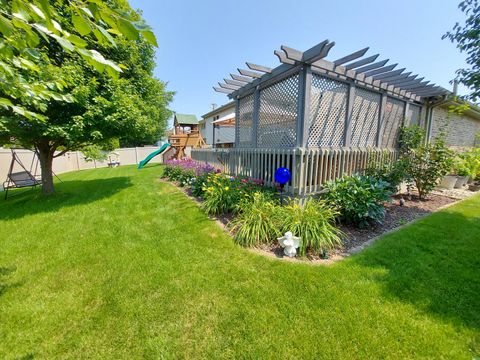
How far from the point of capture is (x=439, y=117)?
782 centimetres

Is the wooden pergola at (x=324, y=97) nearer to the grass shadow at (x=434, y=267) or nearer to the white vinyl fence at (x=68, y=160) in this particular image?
the grass shadow at (x=434, y=267)

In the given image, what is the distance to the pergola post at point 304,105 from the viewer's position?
404 centimetres

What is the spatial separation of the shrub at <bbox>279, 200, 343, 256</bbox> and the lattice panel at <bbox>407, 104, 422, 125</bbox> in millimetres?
5912

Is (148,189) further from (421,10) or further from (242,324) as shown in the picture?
(421,10)

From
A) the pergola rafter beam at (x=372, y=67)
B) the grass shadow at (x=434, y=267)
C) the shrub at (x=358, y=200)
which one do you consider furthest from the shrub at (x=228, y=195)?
the pergola rafter beam at (x=372, y=67)

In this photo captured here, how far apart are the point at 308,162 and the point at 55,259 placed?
4564mm

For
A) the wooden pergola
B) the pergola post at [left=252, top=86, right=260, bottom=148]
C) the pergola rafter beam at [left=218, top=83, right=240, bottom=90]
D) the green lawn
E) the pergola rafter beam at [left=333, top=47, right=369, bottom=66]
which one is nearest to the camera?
the green lawn

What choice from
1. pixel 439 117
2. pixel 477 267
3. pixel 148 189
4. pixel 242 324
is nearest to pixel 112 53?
pixel 148 189

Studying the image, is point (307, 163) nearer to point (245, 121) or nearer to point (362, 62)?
point (362, 62)

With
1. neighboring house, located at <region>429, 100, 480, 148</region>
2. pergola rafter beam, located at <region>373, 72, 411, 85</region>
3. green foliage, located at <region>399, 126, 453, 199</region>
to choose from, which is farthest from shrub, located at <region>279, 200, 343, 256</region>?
neighboring house, located at <region>429, 100, 480, 148</region>

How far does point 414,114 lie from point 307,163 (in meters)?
5.78

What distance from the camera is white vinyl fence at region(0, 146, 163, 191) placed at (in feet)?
32.0

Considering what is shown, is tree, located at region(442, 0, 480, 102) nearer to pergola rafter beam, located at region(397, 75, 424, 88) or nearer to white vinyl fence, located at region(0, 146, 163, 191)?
pergola rafter beam, located at region(397, 75, 424, 88)

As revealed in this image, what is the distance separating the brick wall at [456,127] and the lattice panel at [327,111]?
5431 mm
